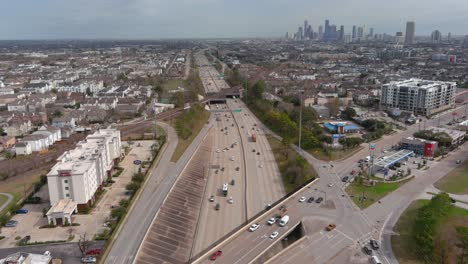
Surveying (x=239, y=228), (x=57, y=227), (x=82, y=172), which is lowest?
(x=239, y=228)

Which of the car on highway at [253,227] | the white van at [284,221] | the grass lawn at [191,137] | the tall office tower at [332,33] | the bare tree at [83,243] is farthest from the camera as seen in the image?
the tall office tower at [332,33]

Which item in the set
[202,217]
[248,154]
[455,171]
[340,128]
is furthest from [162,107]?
[455,171]

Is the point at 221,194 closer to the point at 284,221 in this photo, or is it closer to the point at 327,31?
the point at 284,221

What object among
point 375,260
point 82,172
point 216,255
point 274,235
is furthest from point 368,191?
point 82,172

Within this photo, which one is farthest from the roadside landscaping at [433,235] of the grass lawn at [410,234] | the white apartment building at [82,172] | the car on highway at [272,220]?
the white apartment building at [82,172]

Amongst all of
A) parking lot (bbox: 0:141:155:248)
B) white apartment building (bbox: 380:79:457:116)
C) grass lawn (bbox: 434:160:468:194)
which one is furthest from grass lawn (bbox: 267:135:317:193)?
white apartment building (bbox: 380:79:457:116)

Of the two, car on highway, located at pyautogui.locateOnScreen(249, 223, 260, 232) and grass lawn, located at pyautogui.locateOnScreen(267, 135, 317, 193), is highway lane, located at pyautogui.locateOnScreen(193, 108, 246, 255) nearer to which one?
car on highway, located at pyautogui.locateOnScreen(249, 223, 260, 232)

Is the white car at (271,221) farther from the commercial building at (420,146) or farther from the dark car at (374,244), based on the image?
the commercial building at (420,146)
